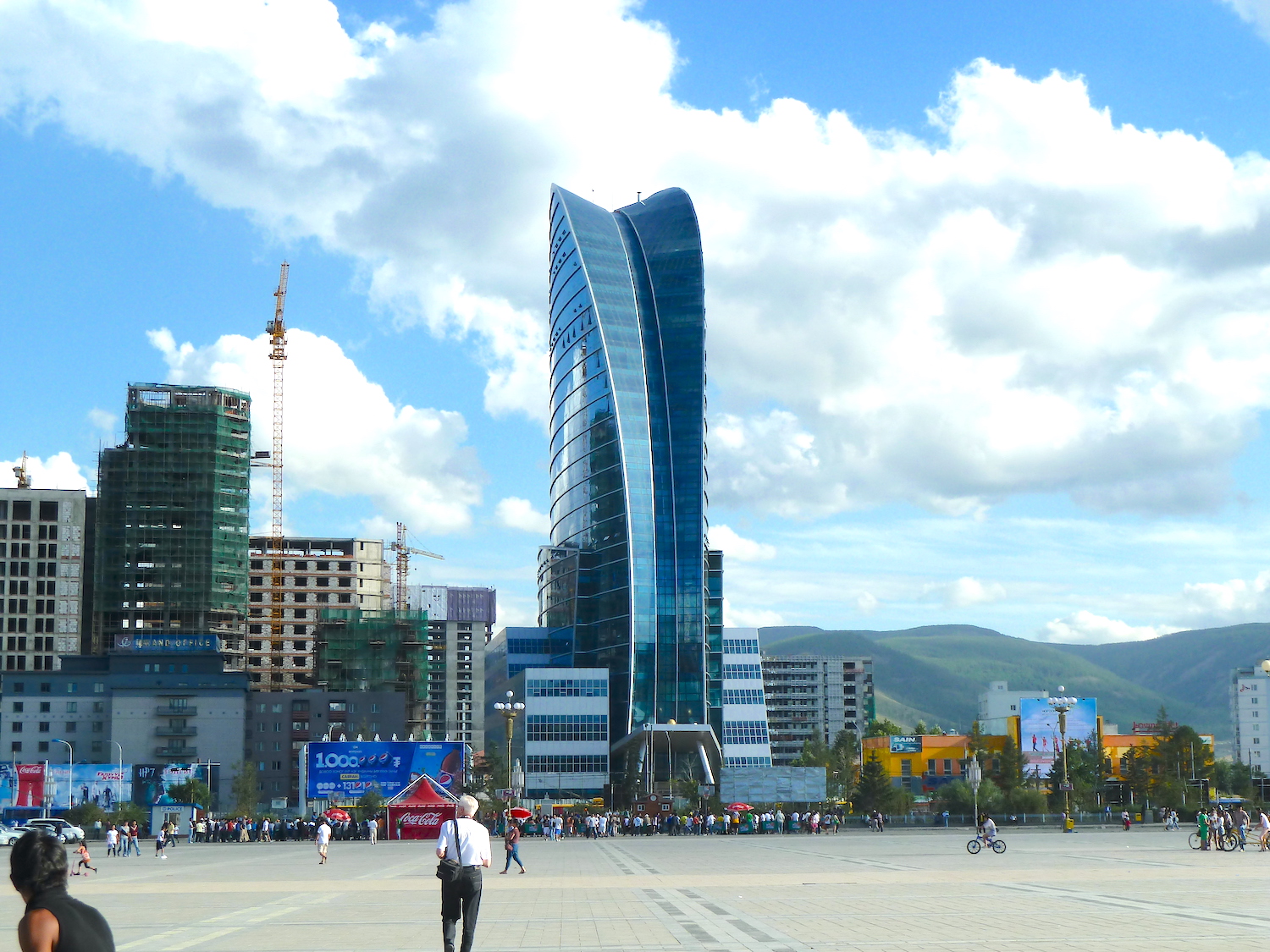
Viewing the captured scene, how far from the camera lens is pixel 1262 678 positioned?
641ft

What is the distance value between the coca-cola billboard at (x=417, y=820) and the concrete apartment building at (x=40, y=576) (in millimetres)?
93365

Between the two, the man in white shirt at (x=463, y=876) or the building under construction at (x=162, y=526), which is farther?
the building under construction at (x=162, y=526)

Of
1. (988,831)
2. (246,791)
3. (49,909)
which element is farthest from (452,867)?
(246,791)

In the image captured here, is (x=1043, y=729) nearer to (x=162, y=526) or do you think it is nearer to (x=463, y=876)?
(x=162, y=526)

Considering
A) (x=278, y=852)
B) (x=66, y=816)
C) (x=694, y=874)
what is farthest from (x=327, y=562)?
(x=694, y=874)

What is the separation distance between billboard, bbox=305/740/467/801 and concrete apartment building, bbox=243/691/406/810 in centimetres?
5309

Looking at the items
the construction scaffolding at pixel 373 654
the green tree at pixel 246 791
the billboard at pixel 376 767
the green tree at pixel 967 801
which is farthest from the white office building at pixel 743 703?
the billboard at pixel 376 767

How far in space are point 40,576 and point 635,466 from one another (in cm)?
6808

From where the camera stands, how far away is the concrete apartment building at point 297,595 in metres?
172

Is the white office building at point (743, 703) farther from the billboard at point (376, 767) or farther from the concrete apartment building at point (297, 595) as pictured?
the billboard at point (376, 767)

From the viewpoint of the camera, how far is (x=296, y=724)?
140 metres

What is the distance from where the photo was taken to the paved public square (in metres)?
17.2

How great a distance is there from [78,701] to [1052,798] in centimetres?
9191

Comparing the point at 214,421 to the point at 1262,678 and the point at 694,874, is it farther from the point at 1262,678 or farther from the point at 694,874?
the point at 1262,678
